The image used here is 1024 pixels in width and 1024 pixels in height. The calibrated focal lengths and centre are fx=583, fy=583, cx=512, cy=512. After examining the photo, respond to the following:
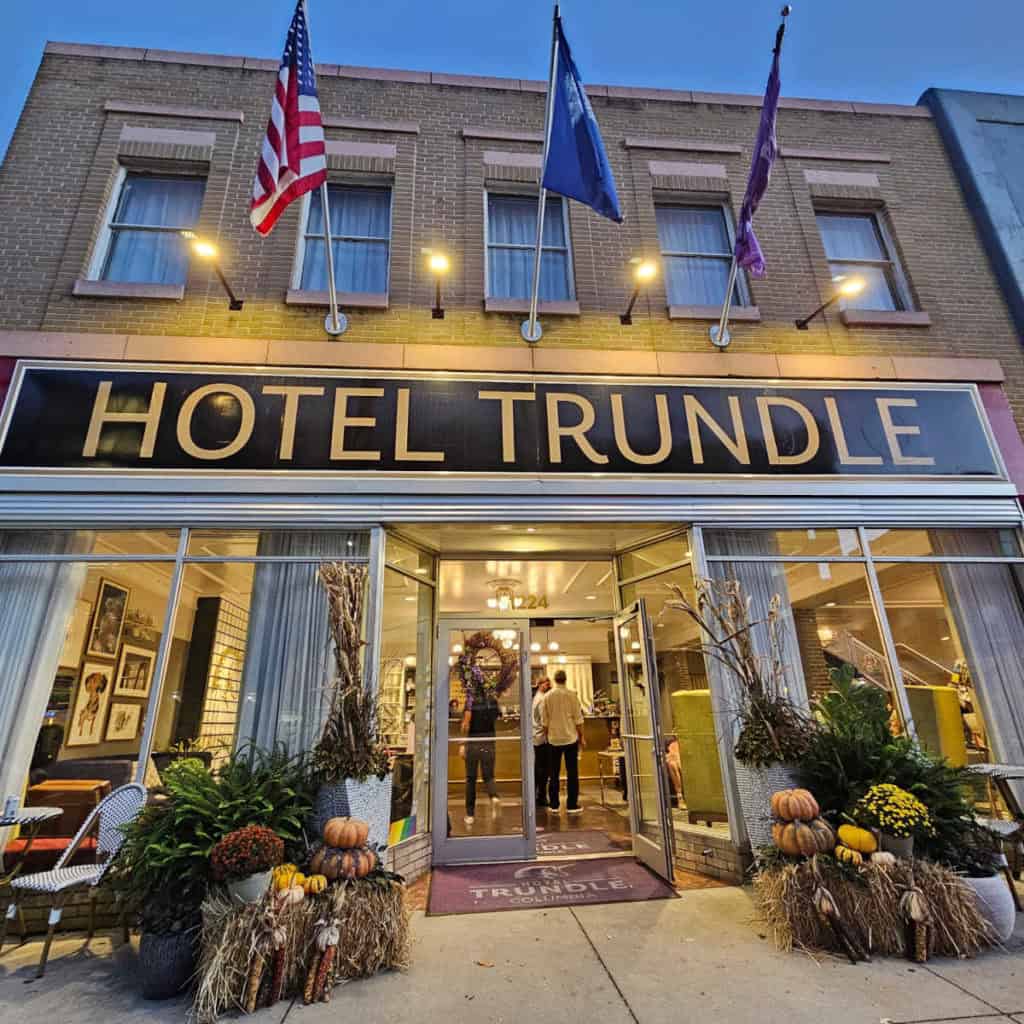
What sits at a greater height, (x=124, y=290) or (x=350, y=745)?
(x=124, y=290)

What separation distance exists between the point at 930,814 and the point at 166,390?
8.12 meters

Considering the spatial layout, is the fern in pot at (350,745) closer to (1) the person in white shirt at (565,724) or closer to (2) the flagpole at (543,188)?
(2) the flagpole at (543,188)

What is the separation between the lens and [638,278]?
7.25m

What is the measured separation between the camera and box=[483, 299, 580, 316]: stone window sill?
7.25 m

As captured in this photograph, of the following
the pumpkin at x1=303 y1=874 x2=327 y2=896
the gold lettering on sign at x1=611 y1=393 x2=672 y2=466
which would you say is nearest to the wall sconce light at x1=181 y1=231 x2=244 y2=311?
the gold lettering on sign at x1=611 y1=393 x2=672 y2=466

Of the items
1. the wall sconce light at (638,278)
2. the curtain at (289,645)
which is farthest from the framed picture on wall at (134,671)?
the wall sconce light at (638,278)

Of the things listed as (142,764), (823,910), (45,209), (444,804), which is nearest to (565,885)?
(444,804)

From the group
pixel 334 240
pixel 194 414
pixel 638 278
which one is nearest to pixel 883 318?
pixel 638 278

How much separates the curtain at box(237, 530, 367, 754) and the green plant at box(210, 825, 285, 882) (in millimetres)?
1585

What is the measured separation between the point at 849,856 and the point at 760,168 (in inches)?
258

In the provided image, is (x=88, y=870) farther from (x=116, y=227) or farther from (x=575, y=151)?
(x=575, y=151)

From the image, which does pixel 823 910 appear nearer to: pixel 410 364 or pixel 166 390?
pixel 410 364

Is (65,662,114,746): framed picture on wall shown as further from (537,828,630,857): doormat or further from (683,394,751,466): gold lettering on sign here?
(683,394,751,466): gold lettering on sign

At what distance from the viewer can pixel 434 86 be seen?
865 cm
